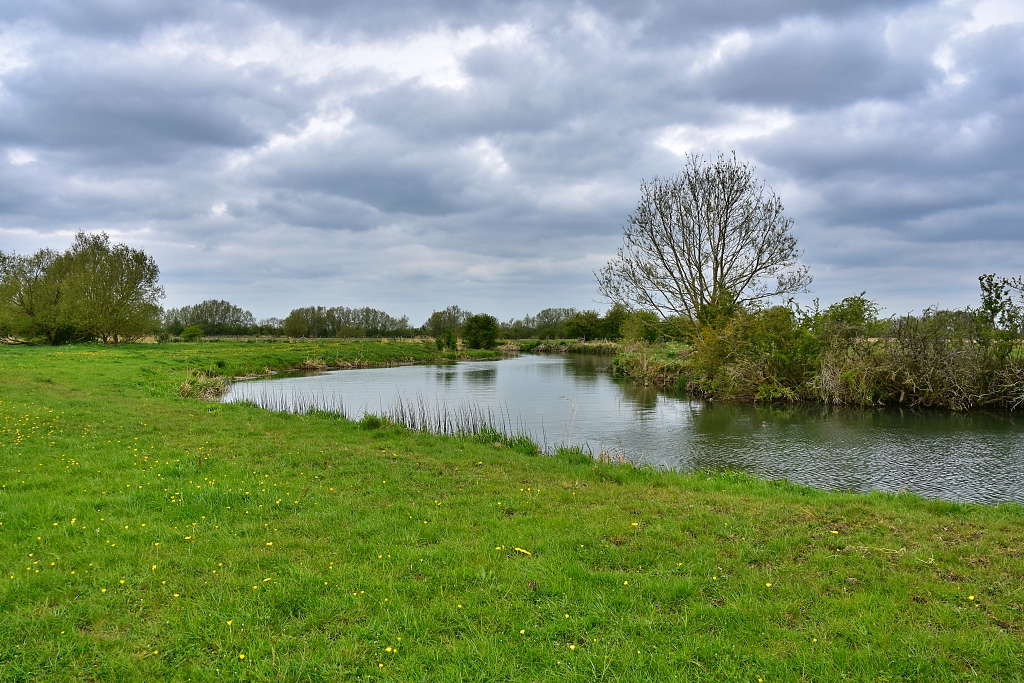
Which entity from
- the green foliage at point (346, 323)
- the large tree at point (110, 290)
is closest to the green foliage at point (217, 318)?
the green foliage at point (346, 323)

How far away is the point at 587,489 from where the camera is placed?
772cm

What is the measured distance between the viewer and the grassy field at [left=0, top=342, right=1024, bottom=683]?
353cm

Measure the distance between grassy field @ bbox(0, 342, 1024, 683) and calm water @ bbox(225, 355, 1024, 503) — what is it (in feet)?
9.46

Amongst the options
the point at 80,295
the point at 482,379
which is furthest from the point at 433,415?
the point at 80,295

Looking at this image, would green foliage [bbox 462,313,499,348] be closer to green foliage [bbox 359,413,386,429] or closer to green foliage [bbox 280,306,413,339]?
green foliage [bbox 280,306,413,339]

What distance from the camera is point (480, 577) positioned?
4648 millimetres

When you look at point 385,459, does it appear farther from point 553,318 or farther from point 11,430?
point 553,318

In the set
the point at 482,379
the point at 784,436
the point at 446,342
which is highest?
the point at 446,342

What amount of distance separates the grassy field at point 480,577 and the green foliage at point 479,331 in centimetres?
6016

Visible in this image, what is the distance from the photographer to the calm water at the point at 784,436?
1021 cm

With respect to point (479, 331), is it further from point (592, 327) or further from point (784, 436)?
point (784, 436)

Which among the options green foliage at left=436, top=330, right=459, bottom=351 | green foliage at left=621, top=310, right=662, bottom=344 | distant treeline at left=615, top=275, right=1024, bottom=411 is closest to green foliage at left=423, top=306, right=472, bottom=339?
green foliage at left=436, top=330, right=459, bottom=351

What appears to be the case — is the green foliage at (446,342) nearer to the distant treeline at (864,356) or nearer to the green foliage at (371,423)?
the distant treeline at (864,356)

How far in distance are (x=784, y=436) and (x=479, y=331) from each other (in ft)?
182
